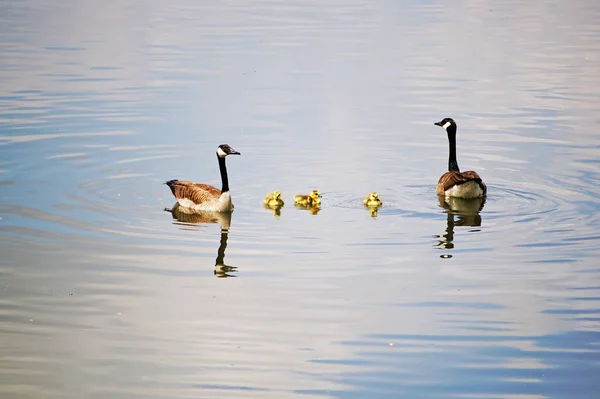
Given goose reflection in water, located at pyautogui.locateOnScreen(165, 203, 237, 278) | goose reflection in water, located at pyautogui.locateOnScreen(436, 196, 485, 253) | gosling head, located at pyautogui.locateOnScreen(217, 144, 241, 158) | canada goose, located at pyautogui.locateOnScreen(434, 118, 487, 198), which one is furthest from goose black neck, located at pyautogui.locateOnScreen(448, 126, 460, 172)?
goose reflection in water, located at pyautogui.locateOnScreen(165, 203, 237, 278)

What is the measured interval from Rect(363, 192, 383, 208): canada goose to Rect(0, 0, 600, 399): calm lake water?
181mm

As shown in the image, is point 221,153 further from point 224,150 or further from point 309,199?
point 309,199

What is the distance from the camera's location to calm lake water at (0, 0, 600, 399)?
9984 mm

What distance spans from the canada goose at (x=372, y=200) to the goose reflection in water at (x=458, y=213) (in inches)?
40.2

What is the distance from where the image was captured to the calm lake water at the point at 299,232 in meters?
9.98

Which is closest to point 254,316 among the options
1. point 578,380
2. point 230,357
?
point 230,357

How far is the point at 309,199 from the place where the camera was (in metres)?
16.2

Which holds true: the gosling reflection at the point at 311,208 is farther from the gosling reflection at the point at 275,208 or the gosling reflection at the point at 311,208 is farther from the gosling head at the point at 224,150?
the gosling head at the point at 224,150

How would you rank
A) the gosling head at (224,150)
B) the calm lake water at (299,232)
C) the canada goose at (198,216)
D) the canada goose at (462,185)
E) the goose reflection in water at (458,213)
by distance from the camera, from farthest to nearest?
the canada goose at (462,185) → the gosling head at (224,150) → the canada goose at (198,216) → the goose reflection in water at (458,213) → the calm lake water at (299,232)

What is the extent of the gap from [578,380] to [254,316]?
337 centimetres

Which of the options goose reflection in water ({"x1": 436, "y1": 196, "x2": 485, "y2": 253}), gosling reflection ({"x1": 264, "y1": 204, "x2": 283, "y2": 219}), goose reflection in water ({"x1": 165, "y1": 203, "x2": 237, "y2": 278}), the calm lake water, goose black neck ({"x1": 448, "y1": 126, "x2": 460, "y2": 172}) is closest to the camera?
the calm lake water

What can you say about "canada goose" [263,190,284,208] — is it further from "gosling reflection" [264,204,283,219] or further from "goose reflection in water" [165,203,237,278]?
"goose reflection in water" [165,203,237,278]

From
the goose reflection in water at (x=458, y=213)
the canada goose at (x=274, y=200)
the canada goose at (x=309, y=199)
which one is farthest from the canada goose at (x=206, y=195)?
the goose reflection in water at (x=458, y=213)

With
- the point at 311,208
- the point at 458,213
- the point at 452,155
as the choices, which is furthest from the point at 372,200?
the point at 452,155
